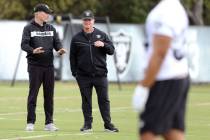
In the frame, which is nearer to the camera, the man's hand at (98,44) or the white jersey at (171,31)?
the white jersey at (171,31)

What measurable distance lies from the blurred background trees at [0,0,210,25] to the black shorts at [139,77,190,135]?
37.2m

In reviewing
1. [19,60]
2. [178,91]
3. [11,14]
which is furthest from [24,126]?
[11,14]

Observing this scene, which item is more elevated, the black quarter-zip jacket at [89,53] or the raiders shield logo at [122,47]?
the black quarter-zip jacket at [89,53]

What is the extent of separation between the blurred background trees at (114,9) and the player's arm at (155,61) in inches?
1474

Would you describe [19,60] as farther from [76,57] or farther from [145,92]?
[145,92]

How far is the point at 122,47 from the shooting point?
3431cm

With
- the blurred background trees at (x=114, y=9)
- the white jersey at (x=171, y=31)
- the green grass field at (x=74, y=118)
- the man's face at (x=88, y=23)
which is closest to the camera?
the white jersey at (x=171, y=31)

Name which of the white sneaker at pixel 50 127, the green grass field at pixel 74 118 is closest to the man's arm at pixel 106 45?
the green grass field at pixel 74 118

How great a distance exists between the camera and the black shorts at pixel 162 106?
752 cm

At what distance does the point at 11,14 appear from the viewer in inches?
1779

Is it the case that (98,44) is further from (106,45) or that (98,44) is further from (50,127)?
(50,127)

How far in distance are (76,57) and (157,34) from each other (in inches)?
281

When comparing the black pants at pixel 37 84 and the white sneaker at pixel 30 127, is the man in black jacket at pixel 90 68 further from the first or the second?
the white sneaker at pixel 30 127

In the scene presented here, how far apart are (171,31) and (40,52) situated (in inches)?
266
